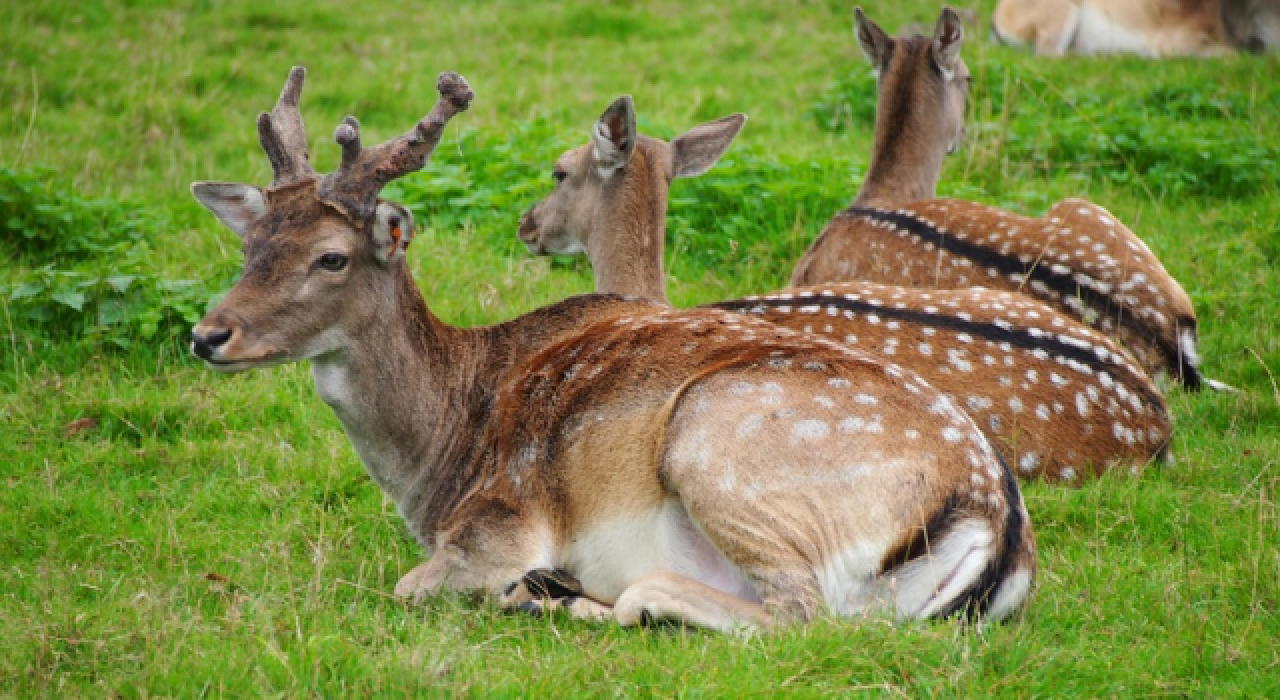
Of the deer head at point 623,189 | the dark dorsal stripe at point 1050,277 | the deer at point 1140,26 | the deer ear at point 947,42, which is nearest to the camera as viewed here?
the dark dorsal stripe at point 1050,277

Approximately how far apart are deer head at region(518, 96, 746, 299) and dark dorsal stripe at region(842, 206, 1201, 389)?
1.10 meters

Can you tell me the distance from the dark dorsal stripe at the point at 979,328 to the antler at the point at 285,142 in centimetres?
185

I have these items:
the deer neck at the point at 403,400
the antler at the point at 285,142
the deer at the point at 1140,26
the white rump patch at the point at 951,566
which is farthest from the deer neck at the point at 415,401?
the deer at the point at 1140,26

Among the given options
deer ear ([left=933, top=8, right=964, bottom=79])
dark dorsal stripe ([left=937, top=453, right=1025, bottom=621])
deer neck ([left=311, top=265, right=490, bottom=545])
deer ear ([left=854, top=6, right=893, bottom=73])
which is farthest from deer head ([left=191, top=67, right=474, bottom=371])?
deer ear ([left=933, top=8, right=964, bottom=79])

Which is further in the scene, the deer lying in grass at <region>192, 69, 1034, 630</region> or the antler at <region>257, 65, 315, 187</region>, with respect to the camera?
the antler at <region>257, 65, 315, 187</region>

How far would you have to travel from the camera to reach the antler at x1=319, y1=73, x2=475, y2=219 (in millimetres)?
4824

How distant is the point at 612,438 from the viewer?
4.71 metres

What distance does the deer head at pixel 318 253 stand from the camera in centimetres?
468

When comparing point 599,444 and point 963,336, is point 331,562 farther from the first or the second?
point 963,336

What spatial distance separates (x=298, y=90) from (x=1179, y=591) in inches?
137

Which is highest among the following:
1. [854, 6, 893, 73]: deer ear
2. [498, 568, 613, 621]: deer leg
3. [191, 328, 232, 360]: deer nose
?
[854, 6, 893, 73]: deer ear

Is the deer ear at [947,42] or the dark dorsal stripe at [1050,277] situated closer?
the dark dorsal stripe at [1050,277]

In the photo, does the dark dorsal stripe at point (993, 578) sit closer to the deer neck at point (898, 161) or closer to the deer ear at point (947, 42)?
the deer neck at point (898, 161)

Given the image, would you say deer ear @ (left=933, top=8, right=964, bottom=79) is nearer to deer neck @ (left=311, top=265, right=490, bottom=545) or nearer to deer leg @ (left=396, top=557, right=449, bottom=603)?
deer neck @ (left=311, top=265, right=490, bottom=545)
